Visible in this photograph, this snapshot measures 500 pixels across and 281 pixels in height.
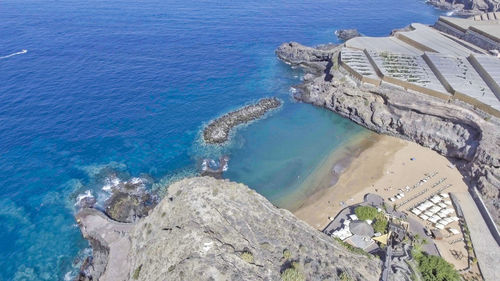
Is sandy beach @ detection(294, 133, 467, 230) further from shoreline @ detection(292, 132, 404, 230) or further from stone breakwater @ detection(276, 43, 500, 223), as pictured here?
stone breakwater @ detection(276, 43, 500, 223)

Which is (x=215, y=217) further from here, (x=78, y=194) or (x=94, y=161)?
(x=94, y=161)

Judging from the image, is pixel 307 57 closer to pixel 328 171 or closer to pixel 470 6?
pixel 328 171

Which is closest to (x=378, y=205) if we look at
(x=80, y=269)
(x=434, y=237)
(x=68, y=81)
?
(x=434, y=237)

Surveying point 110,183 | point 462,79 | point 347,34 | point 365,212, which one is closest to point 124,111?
point 110,183

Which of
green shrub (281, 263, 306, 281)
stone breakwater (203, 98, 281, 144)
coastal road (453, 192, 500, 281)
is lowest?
coastal road (453, 192, 500, 281)

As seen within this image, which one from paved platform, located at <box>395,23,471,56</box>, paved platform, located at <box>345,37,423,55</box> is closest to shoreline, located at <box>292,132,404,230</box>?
paved platform, located at <box>345,37,423,55</box>

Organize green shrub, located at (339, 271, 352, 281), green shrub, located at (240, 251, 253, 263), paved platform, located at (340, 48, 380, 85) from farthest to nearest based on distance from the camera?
1. paved platform, located at (340, 48, 380, 85)
2. green shrub, located at (339, 271, 352, 281)
3. green shrub, located at (240, 251, 253, 263)

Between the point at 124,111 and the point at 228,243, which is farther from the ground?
the point at 228,243
